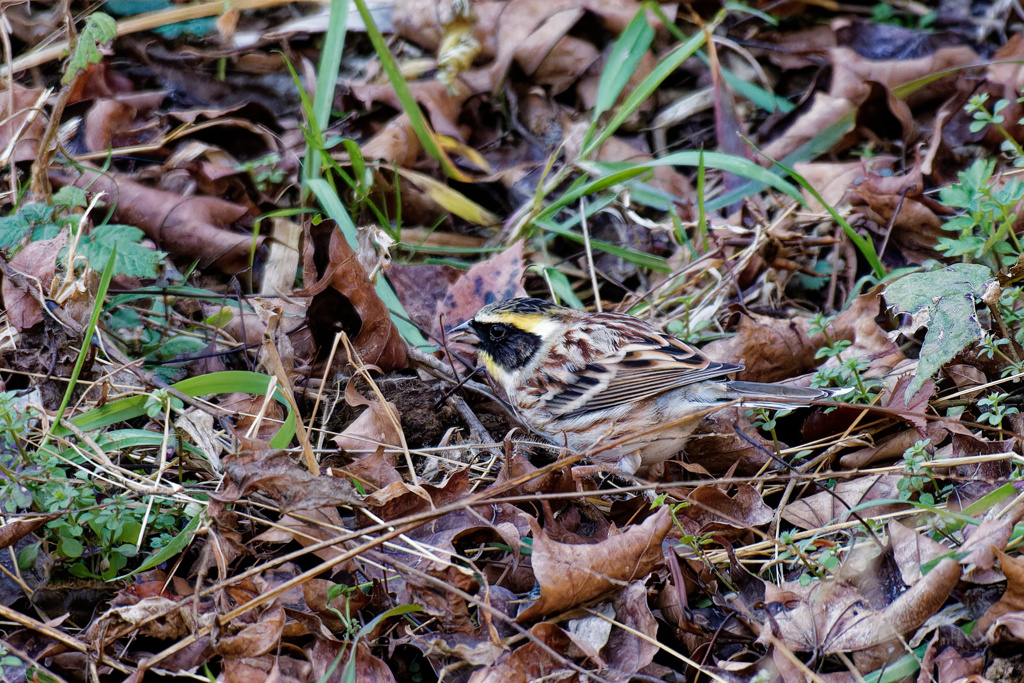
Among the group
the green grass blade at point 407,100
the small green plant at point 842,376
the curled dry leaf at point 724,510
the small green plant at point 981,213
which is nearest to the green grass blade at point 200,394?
the curled dry leaf at point 724,510

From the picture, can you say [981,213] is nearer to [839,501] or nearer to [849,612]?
[839,501]

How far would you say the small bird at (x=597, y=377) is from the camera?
13.6 feet

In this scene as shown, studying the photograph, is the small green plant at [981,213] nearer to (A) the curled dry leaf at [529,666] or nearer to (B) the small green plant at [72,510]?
(A) the curled dry leaf at [529,666]

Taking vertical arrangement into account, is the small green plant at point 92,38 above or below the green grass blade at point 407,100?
above

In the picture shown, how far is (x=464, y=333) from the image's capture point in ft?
15.0

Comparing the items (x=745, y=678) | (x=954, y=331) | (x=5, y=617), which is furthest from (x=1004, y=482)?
(x=5, y=617)

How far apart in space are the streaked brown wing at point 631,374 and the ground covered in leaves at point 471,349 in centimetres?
30

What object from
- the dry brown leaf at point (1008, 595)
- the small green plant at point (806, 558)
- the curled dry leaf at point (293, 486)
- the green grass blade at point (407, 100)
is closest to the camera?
the dry brown leaf at point (1008, 595)

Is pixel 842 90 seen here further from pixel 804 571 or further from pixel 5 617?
pixel 5 617

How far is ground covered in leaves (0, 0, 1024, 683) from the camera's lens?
3.05 m

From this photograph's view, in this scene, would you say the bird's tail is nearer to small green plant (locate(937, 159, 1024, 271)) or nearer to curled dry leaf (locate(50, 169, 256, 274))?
small green plant (locate(937, 159, 1024, 271))

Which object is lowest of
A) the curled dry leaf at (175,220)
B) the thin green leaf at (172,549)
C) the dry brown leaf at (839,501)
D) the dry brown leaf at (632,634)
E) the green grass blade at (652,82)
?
the dry brown leaf at (839,501)

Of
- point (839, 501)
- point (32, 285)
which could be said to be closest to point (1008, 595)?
point (839, 501)

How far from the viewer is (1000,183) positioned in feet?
15.4
